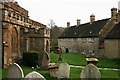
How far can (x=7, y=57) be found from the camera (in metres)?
24.9

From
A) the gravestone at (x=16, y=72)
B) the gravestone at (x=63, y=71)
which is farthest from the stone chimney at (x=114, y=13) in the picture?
the gravestone at (x=16, y=72)

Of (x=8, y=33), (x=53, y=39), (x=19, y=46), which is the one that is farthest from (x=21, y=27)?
(x=53, y=39)

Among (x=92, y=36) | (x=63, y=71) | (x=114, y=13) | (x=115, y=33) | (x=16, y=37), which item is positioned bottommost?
(x=63, y=71)

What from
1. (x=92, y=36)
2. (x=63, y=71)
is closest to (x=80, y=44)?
(x=92, y=36)

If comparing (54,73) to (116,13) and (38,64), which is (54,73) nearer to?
(38,64)

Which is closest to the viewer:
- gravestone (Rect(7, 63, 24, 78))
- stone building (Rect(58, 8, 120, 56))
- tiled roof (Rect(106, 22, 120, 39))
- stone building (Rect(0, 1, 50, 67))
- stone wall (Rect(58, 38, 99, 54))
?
gravestone (Rect(7, 63, 24, 78))

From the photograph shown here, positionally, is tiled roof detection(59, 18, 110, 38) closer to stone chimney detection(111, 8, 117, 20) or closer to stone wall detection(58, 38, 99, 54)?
stone wall detection(58, 38, 99, 54)

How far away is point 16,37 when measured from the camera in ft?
95.0

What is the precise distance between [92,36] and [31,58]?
22.0 m

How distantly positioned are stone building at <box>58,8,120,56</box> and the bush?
1769 centimetres

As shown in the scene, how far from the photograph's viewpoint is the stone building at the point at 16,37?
2475cm

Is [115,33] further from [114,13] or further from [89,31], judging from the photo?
[89,31]

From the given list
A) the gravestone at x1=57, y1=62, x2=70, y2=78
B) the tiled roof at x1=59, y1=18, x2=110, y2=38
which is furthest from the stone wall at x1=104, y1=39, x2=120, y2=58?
the gravestone at x1=57, y1=62, x2=70, y2=78

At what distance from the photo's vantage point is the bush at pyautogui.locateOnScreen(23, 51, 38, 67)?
89.3 ft
